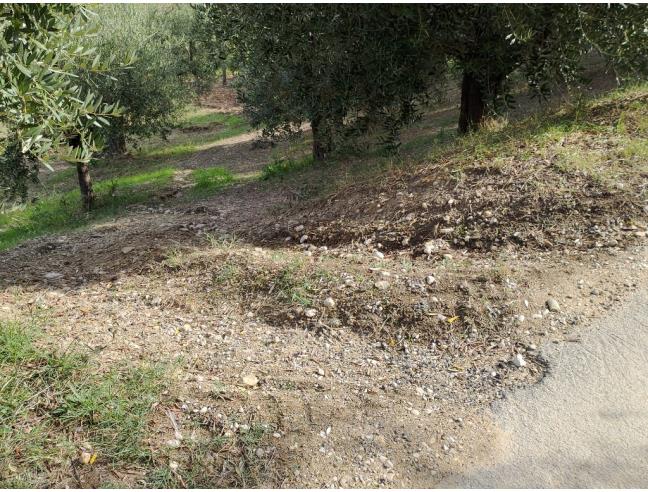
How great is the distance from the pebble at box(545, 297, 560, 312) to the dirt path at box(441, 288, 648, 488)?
344 millimetres

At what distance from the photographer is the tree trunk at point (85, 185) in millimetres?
12930

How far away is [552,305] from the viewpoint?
4.66 meters

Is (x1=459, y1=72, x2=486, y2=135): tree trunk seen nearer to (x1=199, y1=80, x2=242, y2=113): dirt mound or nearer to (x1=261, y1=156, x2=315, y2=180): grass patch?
(x1=261, y1=156, x2=315, y2=180): grass patch

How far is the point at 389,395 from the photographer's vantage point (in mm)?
4051

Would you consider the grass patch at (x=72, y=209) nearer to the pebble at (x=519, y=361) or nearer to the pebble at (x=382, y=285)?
the pebble at (x=382, y=285)

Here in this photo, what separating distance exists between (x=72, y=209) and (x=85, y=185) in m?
0.98

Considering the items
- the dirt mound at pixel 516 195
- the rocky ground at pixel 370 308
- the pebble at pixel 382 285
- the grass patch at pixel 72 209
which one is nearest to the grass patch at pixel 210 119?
the grass patch at pixel 72 209

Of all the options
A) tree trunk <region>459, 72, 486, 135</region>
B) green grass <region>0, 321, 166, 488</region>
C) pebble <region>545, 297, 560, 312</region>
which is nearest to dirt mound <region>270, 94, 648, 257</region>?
pebble <region>545, 297, 560, 312</region>

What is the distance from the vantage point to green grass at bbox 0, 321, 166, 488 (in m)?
3.50

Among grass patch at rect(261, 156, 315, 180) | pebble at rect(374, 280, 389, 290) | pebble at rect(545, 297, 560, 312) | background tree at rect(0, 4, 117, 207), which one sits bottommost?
grass patch at rect(261, 156, 315, 180)

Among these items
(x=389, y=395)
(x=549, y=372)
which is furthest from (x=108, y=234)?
(x=549, y=372)

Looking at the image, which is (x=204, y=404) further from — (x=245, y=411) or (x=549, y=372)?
(x=549, y=372)

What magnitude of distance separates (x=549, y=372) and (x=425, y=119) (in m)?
13.2

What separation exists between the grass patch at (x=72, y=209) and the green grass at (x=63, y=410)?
7313mm
